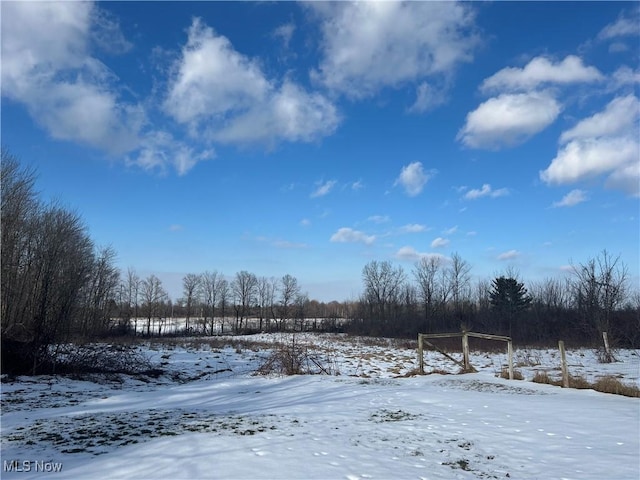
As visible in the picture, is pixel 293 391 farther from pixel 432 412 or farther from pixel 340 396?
pixel 432 412

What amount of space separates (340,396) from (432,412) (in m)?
2.90

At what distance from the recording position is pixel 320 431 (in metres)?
7.29

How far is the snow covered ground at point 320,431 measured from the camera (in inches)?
212

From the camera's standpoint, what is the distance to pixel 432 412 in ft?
30.2

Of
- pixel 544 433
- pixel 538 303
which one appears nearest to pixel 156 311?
pixel 538 303

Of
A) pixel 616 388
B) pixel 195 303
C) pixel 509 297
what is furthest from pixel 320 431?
pixel 195 303

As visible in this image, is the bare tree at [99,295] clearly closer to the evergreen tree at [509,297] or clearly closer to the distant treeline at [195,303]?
the distant treeline at [195,303]

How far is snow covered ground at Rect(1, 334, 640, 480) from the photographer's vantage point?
539 centimetres

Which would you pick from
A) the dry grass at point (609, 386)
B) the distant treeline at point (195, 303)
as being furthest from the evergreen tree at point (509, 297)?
the dry grass at point (609, 386)

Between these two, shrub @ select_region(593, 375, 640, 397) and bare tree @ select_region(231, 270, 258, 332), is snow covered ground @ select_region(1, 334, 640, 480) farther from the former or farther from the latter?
bare tree @ select_region(231, 270, 258, 332)

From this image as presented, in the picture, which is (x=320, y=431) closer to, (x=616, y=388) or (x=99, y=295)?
(x=616, y=388)

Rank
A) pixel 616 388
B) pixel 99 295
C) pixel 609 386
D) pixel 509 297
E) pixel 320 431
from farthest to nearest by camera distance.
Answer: pixel 509 297
pixel 99 295
pixel 609 386
pixel 616 388
pixel 320 431

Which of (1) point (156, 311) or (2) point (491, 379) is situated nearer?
(2) point (491, 379)

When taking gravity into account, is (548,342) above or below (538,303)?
below
